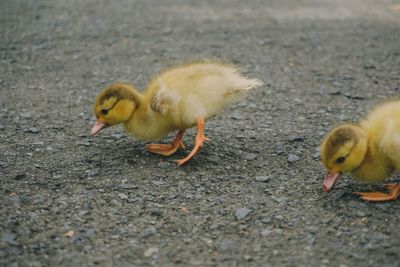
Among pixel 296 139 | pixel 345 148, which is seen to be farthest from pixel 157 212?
pixel 296 139

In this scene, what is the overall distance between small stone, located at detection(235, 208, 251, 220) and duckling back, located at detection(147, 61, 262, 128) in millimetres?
813

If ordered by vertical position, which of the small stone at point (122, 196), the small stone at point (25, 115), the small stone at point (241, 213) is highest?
the small stone at point (25, 115)

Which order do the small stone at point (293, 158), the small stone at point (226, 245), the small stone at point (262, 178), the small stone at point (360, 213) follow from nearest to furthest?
1. the small stone at point (226, 245)
2. the small stone at point (360, 213)
3. the small stone at point (262, 178)
4. the small stone at point (293, 158)

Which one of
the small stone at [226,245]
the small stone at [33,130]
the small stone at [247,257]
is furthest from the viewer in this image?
the small stone at [33,130]

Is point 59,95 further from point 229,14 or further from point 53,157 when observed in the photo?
point 229,14

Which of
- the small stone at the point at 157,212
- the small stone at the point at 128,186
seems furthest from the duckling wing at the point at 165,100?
the small stone at the point at 157,212

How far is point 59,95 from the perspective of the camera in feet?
16.7

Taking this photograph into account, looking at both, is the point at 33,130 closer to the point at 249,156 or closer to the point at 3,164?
the point at 3,164

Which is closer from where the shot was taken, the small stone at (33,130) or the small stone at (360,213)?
the small stone at (360,213)

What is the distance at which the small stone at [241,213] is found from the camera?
306 centimetres

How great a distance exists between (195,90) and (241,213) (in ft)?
3.33

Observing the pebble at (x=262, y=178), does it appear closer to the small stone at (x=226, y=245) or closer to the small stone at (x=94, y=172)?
the small stone at (x=226, y=245)

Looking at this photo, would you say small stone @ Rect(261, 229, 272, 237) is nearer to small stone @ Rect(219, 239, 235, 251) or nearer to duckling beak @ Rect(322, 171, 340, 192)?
small stone @ Rect(219, 239, 235, 251)

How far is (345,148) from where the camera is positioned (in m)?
2.96
